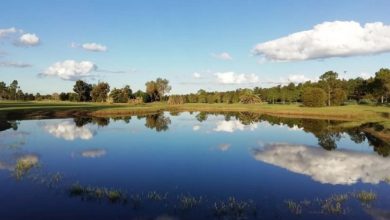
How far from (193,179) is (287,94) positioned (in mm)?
138146

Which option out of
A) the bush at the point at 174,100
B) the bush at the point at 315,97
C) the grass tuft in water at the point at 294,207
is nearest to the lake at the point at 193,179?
the grass tuft in water at the point at 294,207

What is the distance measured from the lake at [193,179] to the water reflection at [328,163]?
0.08m

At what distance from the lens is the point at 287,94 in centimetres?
15638

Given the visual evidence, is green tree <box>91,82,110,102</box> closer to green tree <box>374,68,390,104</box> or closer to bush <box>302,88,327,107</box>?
bush <box>302,88,327,107</box>

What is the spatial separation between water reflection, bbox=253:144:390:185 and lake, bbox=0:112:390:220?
79 mm

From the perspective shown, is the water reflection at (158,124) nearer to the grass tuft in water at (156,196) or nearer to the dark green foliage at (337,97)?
the grass tuft in water at (156,196)

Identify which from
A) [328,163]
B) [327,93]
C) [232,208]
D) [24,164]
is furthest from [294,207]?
[327,93]

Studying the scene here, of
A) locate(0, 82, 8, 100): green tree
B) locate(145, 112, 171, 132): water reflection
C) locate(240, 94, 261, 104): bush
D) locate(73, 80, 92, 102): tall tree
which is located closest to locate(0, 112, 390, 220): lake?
locate(145, 112, 171, 132): water reflection

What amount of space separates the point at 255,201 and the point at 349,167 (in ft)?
44.3

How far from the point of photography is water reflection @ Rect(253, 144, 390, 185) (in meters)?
25.7

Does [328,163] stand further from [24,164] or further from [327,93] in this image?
[327,93]

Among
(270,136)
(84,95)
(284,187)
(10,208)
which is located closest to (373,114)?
(270,136)

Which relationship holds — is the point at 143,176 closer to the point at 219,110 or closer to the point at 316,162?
the point at 316,162

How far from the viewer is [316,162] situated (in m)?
31.4
